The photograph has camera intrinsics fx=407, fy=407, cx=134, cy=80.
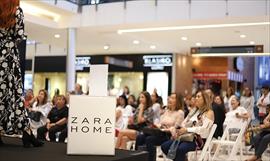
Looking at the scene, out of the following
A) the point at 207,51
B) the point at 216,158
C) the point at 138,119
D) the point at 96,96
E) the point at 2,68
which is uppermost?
the point at 207,51

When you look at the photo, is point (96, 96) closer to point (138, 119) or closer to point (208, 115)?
point (208, 115)

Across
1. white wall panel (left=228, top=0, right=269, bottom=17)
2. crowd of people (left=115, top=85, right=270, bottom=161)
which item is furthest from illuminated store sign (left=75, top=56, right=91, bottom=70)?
crowd of people (left=115, top=85, right=270, bottom=161)

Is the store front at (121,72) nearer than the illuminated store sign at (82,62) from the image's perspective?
Yes

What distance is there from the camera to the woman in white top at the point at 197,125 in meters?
5.10

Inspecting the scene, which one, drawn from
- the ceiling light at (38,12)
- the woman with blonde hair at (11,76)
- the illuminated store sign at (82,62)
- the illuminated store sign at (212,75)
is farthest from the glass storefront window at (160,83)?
the woman with blonde hair at (11,76)

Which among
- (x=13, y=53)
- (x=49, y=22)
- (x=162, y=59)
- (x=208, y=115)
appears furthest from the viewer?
(x=162, y=59)

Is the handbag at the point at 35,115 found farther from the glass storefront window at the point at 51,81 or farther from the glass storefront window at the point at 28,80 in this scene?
the glass storefront window at the point at 28,80

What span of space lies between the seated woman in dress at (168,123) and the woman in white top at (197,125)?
36cm

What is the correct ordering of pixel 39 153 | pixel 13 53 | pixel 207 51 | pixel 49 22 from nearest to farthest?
pixel 39 153 < pixel 13 53 < pixel 49 22 < pixel 207 51

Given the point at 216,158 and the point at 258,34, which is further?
the point at 258,34

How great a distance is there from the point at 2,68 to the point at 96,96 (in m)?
0.59

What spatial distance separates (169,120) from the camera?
6.03 m

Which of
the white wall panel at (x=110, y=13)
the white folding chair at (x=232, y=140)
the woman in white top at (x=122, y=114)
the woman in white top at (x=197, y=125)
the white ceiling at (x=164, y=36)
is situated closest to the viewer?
the woman in white top at (x=197, y=125)

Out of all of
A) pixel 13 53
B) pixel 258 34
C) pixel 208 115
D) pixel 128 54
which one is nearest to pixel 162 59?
pixel 128 54
